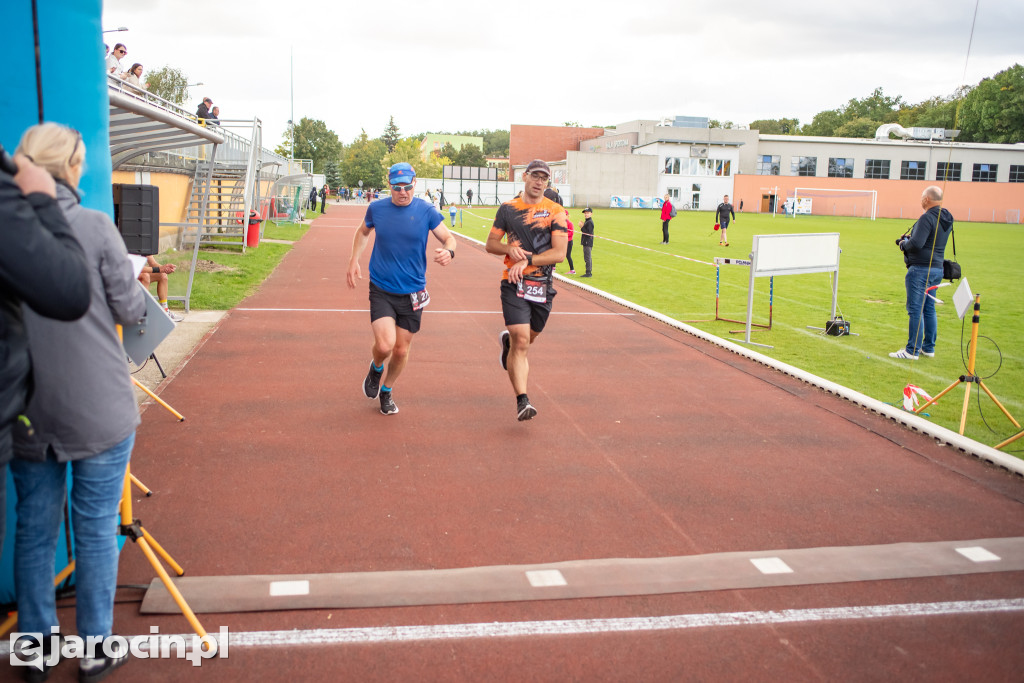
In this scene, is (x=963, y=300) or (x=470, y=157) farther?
(x=470, y=157)

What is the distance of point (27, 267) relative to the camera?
259 cm

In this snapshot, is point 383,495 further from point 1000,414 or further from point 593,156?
point 593,156

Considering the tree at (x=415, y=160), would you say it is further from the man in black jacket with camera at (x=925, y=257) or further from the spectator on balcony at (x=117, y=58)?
the man in black jacket with camera at (x=925, y=257)

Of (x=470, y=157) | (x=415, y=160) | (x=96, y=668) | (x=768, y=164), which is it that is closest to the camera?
(x=96, y=668)

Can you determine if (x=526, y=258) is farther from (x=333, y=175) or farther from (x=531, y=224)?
(x=333, y=175)

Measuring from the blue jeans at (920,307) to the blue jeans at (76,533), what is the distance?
31.8ft

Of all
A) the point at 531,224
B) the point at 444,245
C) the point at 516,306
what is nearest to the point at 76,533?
the point at 444,245

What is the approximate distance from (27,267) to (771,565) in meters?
3.97

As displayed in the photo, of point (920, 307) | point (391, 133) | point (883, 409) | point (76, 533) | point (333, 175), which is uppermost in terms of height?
point (391, 133)

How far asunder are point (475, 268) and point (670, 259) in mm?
6789

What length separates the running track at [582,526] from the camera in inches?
144

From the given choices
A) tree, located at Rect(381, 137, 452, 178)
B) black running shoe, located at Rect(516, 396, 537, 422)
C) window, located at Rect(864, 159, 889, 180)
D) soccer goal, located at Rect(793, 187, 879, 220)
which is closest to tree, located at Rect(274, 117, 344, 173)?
tree, located at Rect(381, 137, 452, 178)

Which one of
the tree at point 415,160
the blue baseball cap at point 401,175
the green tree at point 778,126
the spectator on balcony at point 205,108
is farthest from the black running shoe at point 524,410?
the green tree at point 778,126

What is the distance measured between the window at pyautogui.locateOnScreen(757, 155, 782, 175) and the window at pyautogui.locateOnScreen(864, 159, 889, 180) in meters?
8.91
